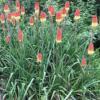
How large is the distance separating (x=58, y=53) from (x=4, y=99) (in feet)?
3.20

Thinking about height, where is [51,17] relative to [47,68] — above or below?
above

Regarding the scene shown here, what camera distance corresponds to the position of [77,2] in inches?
275

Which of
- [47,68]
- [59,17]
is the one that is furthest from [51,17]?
[47,68]

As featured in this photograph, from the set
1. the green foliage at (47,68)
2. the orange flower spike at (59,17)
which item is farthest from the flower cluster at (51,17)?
the green foliage at (47,68)

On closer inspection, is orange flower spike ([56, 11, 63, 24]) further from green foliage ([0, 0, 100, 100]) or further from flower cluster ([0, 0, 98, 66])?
green foliage ([0, 0, 100, 100])

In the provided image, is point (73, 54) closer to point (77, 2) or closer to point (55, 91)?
point (55, 91)

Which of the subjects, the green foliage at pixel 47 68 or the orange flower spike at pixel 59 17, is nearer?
the green foliage at pixel 47 68

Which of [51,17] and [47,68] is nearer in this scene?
[47,68]

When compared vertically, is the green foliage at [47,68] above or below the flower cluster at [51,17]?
below

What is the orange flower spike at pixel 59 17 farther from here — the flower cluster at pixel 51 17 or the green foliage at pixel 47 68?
the green foliage at pixel 47 68

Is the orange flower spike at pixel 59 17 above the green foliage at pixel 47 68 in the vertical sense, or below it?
above

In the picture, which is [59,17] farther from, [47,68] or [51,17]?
[47,68]

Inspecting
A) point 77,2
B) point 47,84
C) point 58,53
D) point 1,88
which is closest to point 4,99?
point 1,88

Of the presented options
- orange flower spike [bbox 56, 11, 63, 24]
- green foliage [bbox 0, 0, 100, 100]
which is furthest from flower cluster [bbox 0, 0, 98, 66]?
green foliage [bbox 0, 0, 100, 100]
